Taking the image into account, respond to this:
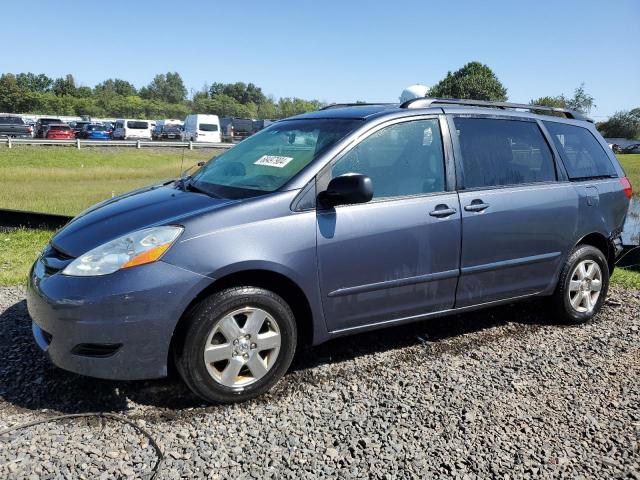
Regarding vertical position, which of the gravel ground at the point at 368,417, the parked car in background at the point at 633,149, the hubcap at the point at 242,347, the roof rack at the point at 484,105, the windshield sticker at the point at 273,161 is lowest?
the gravel ground at the point at 368,417

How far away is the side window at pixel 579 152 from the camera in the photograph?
15.5 ft

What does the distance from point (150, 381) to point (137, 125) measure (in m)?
48.1

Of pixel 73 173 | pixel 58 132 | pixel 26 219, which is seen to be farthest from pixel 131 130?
pixel 26 219

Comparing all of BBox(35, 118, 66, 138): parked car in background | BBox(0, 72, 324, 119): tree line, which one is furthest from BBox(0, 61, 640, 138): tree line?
BBox(35, 118, 66, 138): parked car in background

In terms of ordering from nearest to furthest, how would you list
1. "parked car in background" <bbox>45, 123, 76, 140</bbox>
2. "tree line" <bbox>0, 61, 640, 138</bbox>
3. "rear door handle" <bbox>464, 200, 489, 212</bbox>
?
"rear door handle" <bbox>464, 200, 489, 212</bbox> < "parked car in background" <bbox>45, 123, 76, 140</bbox> < "tree line" <bbox>0, 61, 640, 138</bbox>

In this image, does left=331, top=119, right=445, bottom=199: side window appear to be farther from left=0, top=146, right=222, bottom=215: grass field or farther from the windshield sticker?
left=0, top=146, right=222, bottom=215: grass field

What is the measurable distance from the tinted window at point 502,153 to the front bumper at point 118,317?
2.22 m

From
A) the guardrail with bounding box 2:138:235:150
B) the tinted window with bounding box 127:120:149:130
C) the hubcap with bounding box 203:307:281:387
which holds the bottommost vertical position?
the hubcap with bounding box 203:307:281:387

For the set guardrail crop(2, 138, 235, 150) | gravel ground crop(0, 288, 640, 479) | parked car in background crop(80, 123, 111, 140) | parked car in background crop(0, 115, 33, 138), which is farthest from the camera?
parked car in background crop(80, 123, 111, 140)

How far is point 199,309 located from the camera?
3.09 metres

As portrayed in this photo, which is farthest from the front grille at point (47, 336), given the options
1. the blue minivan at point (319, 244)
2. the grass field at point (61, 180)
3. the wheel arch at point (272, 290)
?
the grass field at point (61, 180)

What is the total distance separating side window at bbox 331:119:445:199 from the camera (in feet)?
12.0

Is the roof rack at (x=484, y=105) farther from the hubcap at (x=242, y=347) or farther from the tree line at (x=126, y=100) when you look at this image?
the tree line at (x=126, y=100)

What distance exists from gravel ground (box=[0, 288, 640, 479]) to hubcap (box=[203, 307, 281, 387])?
0.63ft
